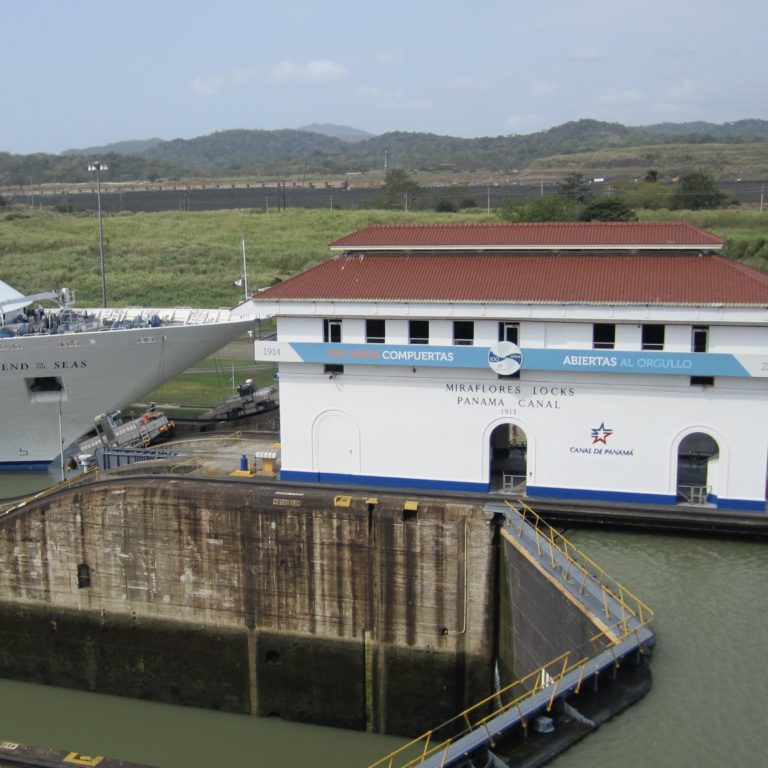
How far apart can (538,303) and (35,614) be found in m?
13.2

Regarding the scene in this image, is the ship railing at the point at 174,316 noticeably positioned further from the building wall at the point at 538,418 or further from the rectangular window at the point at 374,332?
the rectangular window at the point at 374,332

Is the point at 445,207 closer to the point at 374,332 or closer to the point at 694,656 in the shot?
the point at 374,332

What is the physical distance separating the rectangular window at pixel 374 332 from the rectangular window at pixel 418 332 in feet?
2.03

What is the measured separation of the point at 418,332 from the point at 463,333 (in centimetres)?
100

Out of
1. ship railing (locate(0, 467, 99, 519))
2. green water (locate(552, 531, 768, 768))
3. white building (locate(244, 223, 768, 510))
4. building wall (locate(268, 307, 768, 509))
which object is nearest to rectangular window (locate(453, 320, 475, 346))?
white building (locate(244, 223, 768, 510))

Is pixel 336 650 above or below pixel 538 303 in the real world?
below

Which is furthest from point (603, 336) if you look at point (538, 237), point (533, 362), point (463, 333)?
point (538, 237)

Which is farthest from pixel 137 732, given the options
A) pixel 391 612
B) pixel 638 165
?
pixel 638 165

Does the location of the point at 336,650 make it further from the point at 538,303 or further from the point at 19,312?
the point at 19,312

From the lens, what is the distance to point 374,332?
21.5 metres

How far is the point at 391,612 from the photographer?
772 inches

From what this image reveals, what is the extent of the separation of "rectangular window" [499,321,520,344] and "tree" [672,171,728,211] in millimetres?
61763

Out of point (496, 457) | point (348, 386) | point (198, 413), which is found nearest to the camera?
point (348, 386)

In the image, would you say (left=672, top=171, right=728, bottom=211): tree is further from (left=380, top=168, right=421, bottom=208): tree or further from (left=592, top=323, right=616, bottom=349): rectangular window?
(left=592, top=323, right=616, bottom=349): rectangular window
